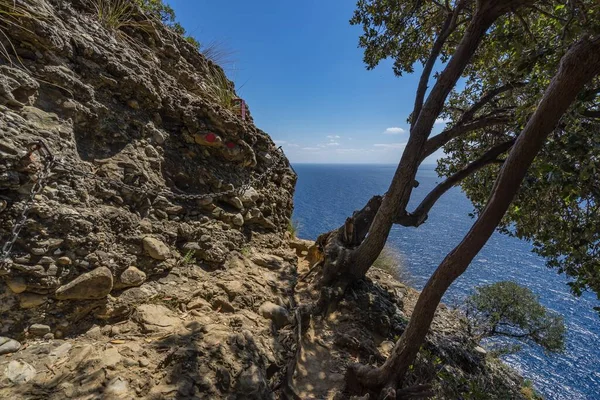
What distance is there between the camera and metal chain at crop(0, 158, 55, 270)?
202 cm

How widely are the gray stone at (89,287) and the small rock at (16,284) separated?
23cm

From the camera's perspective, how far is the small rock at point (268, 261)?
4.66 m

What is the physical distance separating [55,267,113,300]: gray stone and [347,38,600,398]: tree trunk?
9.81 ft

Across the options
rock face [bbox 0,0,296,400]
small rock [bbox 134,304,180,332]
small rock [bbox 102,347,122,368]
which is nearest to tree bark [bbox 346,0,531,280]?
rock face [bbox 0,0,296,400]

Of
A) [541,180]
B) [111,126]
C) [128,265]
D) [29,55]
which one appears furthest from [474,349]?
[29,55]

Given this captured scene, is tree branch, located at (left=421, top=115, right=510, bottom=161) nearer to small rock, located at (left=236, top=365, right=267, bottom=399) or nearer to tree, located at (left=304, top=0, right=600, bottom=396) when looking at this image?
tree, located at (left=304, top=0, right=600, bottom=396)

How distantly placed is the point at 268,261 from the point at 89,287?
280cm

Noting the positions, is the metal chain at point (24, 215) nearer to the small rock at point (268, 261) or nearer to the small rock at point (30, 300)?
the small rock at point (30, 300)

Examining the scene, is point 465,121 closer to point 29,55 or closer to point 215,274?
point 215,274

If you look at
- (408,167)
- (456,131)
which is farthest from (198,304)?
(456,131)

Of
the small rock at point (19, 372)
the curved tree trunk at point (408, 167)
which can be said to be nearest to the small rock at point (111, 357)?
the small rock at point (19, 372)

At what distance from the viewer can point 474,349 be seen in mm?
5328

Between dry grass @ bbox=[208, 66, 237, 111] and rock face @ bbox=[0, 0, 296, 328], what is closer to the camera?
rock face @ bbox=[0, 0, 296, 328]

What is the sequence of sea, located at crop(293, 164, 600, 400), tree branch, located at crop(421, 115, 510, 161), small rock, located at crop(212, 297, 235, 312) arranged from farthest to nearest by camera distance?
sea, located at crop(293, 164, 600, 400)
tree branch, located at crop(421, 115, 510, 161)
small rock, located at crop(212, 297, 235, 312)
